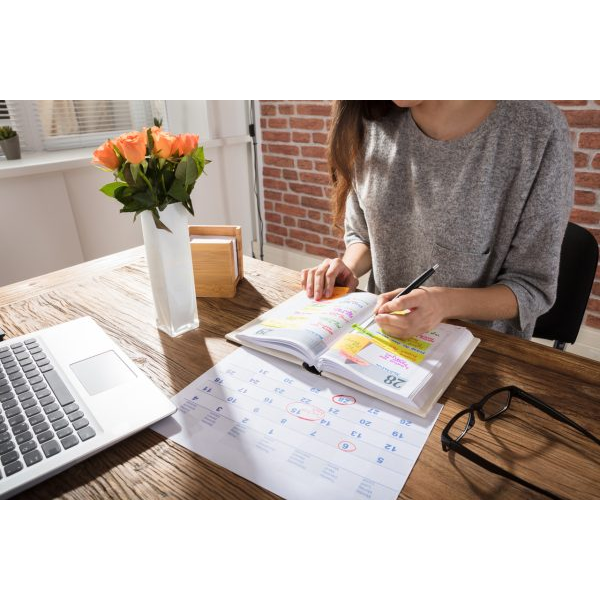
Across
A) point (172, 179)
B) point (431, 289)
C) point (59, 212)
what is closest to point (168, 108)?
point (59, 212)

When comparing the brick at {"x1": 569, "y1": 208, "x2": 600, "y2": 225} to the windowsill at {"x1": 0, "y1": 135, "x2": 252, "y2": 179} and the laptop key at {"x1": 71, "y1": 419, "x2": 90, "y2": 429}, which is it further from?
the windowsill at {"x1": 0, "y1": 135, "x2": 252, "y2": 179}

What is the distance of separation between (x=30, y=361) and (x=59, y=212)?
1.42m

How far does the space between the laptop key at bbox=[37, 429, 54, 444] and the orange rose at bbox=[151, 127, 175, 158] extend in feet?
1.38

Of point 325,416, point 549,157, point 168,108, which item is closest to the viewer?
point 325,416

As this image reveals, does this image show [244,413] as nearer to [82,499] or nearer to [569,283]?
[82,499]

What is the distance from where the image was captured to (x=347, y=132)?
1.10m

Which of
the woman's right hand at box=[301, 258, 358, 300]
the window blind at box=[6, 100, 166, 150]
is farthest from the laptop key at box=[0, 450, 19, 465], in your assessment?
the window blind at box=[6, 100, 166, 150]

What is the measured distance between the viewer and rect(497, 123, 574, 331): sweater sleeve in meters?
0.87

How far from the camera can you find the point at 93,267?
1.11 meters

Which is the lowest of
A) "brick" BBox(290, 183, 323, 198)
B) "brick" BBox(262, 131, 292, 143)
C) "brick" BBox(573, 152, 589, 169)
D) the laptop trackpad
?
"brick" BBox(290, 183, 323, 198)

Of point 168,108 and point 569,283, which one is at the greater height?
point 168,108

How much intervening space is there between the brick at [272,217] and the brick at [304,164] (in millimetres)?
364

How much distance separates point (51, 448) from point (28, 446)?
0.09 feet

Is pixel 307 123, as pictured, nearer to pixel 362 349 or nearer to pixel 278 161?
pixel 278 161
